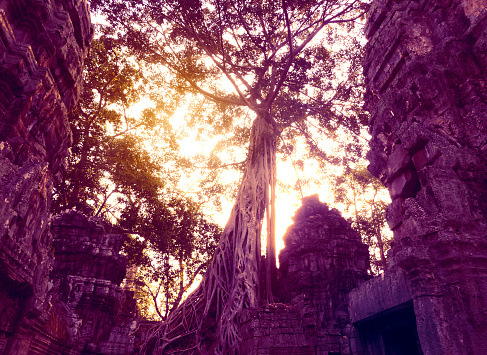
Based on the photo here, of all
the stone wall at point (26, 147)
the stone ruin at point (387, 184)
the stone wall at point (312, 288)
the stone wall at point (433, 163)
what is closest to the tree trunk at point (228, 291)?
the stone wall at point (312, 288)

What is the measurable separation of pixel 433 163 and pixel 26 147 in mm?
3135

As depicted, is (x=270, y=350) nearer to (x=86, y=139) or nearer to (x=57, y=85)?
(x=57, y=85)

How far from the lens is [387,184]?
362 cm

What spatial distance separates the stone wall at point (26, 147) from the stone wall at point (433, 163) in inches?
103

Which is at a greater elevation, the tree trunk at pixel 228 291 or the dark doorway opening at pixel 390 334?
the tree trunk at pixel 228 291

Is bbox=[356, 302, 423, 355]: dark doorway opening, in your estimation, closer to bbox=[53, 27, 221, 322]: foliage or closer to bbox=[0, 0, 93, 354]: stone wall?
bbox=[0, 0, 93, 354]: stone wall

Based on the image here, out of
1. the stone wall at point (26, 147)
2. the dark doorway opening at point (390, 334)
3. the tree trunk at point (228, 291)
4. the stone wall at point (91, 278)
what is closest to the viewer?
the stone wall at point (26, 147)

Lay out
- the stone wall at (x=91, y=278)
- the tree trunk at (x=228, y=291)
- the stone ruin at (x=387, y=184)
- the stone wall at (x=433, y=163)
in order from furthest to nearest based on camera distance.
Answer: the tree trunk at (x=228, y=291) → the stone wall at (x=91, y=278) → the stone wall at (x=433, y=163) → the stone ruin at (x=387, y=184)

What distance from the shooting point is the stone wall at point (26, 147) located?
74.8 inches

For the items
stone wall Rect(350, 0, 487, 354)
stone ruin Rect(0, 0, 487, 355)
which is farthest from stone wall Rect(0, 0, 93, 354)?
stone wall Rect(350, 0, 487, 354)

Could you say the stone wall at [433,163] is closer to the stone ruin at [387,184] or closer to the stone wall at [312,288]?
the stone ruin at [387,184]

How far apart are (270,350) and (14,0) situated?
4.37 meters

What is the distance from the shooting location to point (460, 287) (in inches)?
92.2

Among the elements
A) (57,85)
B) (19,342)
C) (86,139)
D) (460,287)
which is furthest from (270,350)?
(86,139)
